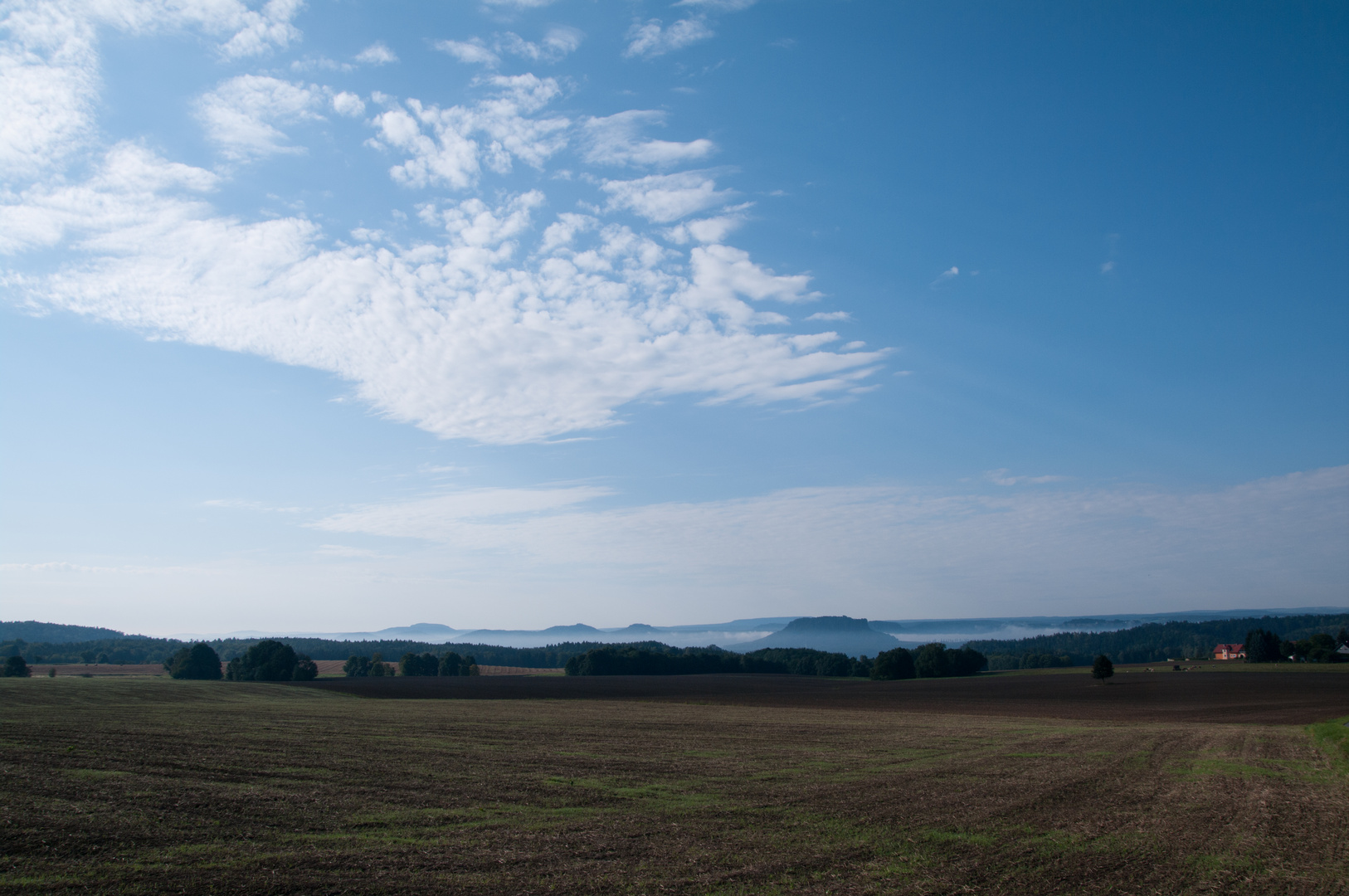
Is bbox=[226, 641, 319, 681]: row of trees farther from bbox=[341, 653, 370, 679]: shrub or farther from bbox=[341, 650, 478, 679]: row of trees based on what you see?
bbox=[341, 650, 478, 679]: row of trees

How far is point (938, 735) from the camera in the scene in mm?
35250

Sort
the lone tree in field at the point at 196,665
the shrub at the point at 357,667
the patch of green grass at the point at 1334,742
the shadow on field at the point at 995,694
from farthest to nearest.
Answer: the shrub at the point at 357,667, the lone tree in field at the point at 196,665, the shadow on field at the point at 995,694, the patch of green grass at the point at 1334,742

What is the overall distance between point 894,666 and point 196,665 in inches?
4334

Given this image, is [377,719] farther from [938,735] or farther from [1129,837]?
[1129,837]

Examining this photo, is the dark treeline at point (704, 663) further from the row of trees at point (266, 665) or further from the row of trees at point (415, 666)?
the row of trees at point (266, 665)

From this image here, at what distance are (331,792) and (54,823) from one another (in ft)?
18.2

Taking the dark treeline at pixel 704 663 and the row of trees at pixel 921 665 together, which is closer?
the row of trees at pixel 921 665

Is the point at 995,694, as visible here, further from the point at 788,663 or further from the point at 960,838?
the point at 960,838

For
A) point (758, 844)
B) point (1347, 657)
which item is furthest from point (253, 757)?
point (1347, 657)

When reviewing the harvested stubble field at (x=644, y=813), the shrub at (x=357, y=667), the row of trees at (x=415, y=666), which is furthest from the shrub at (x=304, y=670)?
the harvested stubble field at (x=644, y=813)

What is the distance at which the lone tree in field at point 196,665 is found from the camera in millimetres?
101812

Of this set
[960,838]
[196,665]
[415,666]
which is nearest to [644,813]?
[960,838]

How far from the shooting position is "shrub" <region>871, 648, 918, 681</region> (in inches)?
4958

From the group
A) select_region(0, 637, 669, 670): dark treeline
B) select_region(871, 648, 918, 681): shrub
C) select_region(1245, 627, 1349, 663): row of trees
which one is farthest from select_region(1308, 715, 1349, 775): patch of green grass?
select_region(0, 637, 669, 670): dark treeline
